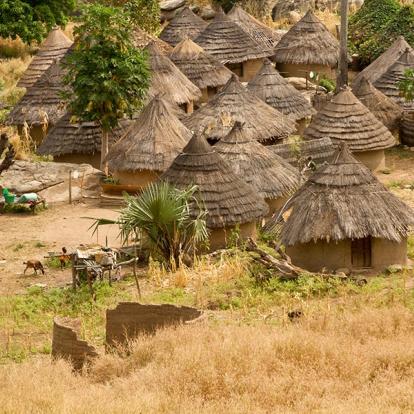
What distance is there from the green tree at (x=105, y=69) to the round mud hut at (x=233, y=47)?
1098 cm

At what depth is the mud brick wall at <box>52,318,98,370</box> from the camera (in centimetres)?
1608

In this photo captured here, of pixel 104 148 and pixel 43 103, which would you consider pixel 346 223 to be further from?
pixel 43 103

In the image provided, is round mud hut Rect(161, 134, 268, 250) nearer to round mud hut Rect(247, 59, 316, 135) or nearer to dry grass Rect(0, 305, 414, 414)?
dry grass Rect(0, 305, 414, 414)

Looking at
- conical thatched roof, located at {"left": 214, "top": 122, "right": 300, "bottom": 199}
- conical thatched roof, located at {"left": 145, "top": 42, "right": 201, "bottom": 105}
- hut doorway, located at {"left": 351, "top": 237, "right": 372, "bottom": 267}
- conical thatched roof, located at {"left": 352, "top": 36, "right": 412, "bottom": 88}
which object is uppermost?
conical thatched roof, located at {"left": 352, "top": 36, "right": 412, "bottom": 88}

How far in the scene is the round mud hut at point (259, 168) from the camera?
2584cm

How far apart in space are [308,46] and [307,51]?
19 cm

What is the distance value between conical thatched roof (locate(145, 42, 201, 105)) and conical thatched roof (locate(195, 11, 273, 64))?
202 inches

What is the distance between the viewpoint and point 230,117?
29703 mm

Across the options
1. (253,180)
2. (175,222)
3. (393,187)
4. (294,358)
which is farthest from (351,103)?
(294,358)

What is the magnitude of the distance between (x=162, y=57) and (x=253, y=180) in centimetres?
902

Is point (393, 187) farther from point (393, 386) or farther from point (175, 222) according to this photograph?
point (393, 386)

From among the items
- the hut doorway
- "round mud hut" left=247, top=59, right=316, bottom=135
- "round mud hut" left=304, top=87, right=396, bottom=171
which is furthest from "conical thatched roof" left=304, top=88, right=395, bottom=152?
the hut doorway

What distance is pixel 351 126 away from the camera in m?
30.3

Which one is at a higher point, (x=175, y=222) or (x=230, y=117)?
(x=230, y=117)
